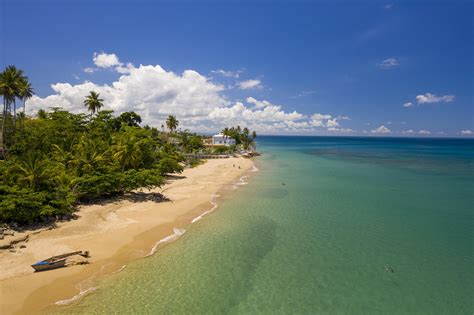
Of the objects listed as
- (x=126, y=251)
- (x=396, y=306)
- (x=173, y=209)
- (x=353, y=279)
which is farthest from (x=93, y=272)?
(x=396, y=306)

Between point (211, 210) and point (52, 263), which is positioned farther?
point (211, 210)

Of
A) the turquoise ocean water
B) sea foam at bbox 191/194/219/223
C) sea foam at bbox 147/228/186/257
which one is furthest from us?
sea foam at bbox 191/194/219/223

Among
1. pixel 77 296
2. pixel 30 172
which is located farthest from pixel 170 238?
pixel 30 172

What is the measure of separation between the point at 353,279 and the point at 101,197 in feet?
85.2

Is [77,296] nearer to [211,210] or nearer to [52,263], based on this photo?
[52,263]

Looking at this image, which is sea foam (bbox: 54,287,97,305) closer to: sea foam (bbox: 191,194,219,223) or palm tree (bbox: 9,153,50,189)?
sea foam (bbox: 191,194,219,223)

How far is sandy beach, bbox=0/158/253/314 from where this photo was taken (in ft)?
41.3

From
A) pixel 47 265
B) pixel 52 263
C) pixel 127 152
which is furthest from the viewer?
pixel 127 152

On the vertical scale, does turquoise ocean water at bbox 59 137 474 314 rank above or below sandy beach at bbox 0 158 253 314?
below

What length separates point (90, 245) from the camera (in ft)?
57.5

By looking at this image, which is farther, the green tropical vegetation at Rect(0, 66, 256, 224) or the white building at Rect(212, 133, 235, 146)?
the white building at Rect(212, 133, 235, 146)

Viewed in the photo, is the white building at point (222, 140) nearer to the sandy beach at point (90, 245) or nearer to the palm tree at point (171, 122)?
the palm tree at point (171, 122)

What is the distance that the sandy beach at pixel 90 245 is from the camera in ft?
41.3

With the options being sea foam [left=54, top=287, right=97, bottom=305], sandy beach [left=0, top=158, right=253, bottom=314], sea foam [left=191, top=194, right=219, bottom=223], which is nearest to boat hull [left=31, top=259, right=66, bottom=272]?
sandy beach [left=0, top=158, right=253, bottom=314]
